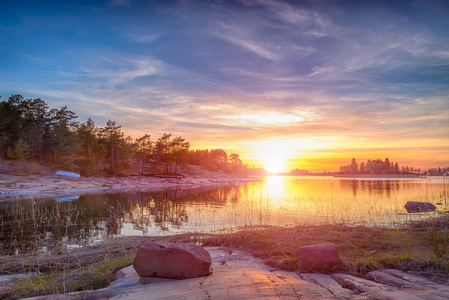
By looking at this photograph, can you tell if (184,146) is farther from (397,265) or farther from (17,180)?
(397,265)

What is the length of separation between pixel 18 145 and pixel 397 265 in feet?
242

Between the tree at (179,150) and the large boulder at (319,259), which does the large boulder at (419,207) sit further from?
the tree at (179,150)

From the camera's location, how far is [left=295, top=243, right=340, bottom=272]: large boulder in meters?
8.54

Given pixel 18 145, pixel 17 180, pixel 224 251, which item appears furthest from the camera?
pixel 18 145

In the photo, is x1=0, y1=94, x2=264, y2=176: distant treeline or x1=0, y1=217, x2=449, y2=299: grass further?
x1=0, y1=94, x2=264, y2=176: distant treeline

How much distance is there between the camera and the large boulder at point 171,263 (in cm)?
780

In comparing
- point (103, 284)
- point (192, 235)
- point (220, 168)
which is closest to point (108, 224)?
point (192, 235)

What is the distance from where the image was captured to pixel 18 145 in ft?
202

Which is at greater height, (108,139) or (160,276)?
(108,139)

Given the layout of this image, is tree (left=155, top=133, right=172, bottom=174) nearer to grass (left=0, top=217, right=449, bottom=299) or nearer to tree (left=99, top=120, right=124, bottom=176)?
tree (left=99, top=120, right=124, bottom=176)

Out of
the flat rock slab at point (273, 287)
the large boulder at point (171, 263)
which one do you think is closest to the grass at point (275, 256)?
the flat rock slab at point (273, 287)

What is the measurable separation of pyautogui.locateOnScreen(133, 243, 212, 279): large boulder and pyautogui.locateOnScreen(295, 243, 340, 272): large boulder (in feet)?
10.2

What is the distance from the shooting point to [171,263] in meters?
7.88

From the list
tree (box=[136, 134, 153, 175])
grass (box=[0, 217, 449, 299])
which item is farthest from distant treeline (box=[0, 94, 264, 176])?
grass (box=[0, 217, 449, 299])
